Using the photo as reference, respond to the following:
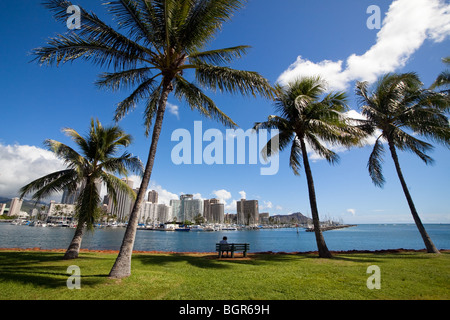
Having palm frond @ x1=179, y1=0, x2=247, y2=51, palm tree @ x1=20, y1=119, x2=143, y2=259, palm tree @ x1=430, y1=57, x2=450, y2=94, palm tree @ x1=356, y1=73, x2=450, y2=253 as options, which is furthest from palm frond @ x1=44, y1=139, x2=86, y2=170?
palm tree @ x1=430, y1=57, x2=450, y2=94

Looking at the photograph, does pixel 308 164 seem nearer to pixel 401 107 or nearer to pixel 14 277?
pixel 401 107

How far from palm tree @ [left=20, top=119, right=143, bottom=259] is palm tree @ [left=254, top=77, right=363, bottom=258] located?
31.0 ft

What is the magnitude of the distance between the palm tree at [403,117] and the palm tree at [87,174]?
57.5 ft

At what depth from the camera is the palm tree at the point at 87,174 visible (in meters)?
11.5

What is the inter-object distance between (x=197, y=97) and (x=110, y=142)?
7.05 m

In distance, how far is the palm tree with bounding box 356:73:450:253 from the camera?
1457 cm

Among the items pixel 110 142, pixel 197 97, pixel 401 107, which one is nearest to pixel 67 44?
pixel 197 97

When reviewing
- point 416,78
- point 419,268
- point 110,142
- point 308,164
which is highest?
point 416,78

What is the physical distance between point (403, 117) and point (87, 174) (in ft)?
70.7

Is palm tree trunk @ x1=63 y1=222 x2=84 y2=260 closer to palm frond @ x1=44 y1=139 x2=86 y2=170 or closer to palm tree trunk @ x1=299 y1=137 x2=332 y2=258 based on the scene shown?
palm frond @ x1=44 y1=139 x2=86 y2=170

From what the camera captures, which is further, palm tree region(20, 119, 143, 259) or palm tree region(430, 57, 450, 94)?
palm tree region(430, 57, 450, 94)

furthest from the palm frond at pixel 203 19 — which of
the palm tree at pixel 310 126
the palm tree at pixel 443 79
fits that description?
the palm tree at pixel 443 79

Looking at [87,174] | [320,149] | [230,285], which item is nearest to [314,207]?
[320,149]

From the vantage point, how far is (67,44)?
7.41 meters
